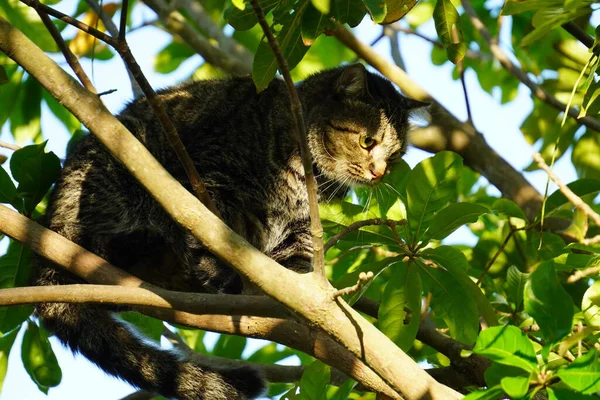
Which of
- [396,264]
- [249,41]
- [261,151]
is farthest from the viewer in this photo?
[249,41]

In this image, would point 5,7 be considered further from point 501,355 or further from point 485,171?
point 501,355

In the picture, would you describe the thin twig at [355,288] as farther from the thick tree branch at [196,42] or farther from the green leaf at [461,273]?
the thick tree branch at [196,42]

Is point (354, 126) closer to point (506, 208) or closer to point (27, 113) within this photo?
point (506, 208)

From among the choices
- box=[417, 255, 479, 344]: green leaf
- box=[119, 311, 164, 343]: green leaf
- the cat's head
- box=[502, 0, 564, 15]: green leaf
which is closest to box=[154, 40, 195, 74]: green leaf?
the cat's head

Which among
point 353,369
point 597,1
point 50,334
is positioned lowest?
point 353,369

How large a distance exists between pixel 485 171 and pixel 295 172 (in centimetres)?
118

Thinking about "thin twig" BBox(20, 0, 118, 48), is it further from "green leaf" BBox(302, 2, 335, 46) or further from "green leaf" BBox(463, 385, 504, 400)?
"green leaf" BBox(463, 385, 504, 400)

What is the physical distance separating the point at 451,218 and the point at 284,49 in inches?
34.5

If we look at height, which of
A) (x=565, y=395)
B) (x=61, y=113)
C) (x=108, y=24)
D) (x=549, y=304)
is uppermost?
(x=108, y=24)

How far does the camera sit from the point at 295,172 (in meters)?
4.02

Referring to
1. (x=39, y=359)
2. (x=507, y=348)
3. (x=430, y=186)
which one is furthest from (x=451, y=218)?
→ (x=39, y=359)

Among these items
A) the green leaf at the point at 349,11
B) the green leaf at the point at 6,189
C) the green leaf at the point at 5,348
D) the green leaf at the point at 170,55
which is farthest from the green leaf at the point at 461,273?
the green leaf at the point at 170,55

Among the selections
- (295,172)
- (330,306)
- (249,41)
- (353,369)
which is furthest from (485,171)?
(330,306)

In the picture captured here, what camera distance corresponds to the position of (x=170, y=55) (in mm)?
5527
